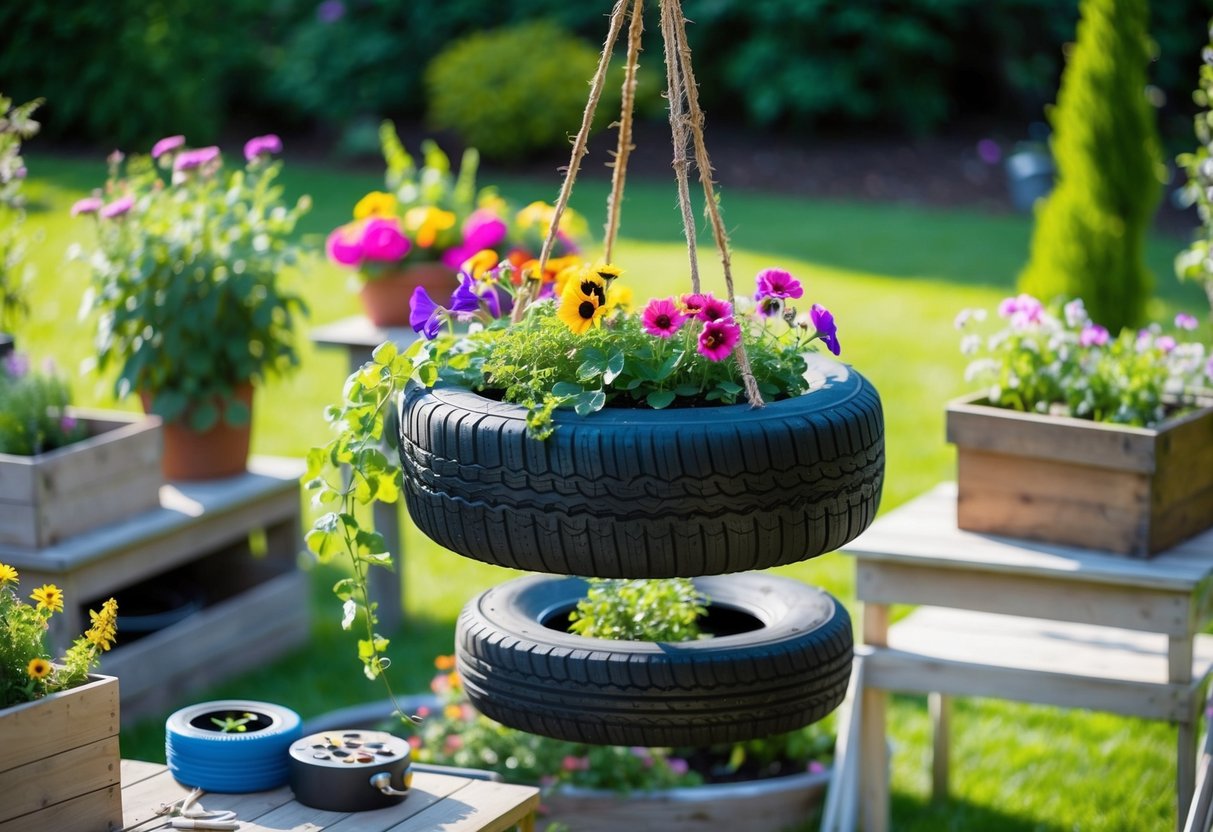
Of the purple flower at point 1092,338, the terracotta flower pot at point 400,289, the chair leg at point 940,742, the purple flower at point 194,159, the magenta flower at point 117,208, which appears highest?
the purple flower at point 194,159

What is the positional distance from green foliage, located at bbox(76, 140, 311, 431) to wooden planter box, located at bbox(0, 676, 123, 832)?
204 cm

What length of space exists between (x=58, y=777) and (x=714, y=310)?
137 centimetres

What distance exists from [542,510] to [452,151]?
1185 centimetres

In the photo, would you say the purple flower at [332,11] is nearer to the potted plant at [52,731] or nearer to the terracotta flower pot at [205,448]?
the terracotta flower pot at [205,448]

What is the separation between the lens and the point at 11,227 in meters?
4.82

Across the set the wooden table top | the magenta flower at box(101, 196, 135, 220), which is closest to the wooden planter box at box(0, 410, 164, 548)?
the magenta flower at box(101, 196, 135, 220)

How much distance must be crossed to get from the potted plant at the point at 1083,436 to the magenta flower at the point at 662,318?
119cm

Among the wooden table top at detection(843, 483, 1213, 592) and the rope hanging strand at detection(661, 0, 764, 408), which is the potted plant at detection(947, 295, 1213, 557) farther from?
the rope hanging strand at detection(661, 0, 764, 408)

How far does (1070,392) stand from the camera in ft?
12.0

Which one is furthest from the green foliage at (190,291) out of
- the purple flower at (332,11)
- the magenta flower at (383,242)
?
the purple flower at (332,11)

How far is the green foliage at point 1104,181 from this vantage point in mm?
6773

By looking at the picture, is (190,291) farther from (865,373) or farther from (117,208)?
(865,373)

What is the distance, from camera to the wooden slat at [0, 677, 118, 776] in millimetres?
2457

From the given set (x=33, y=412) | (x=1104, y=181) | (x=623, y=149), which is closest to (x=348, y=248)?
(x=33, y=412)
